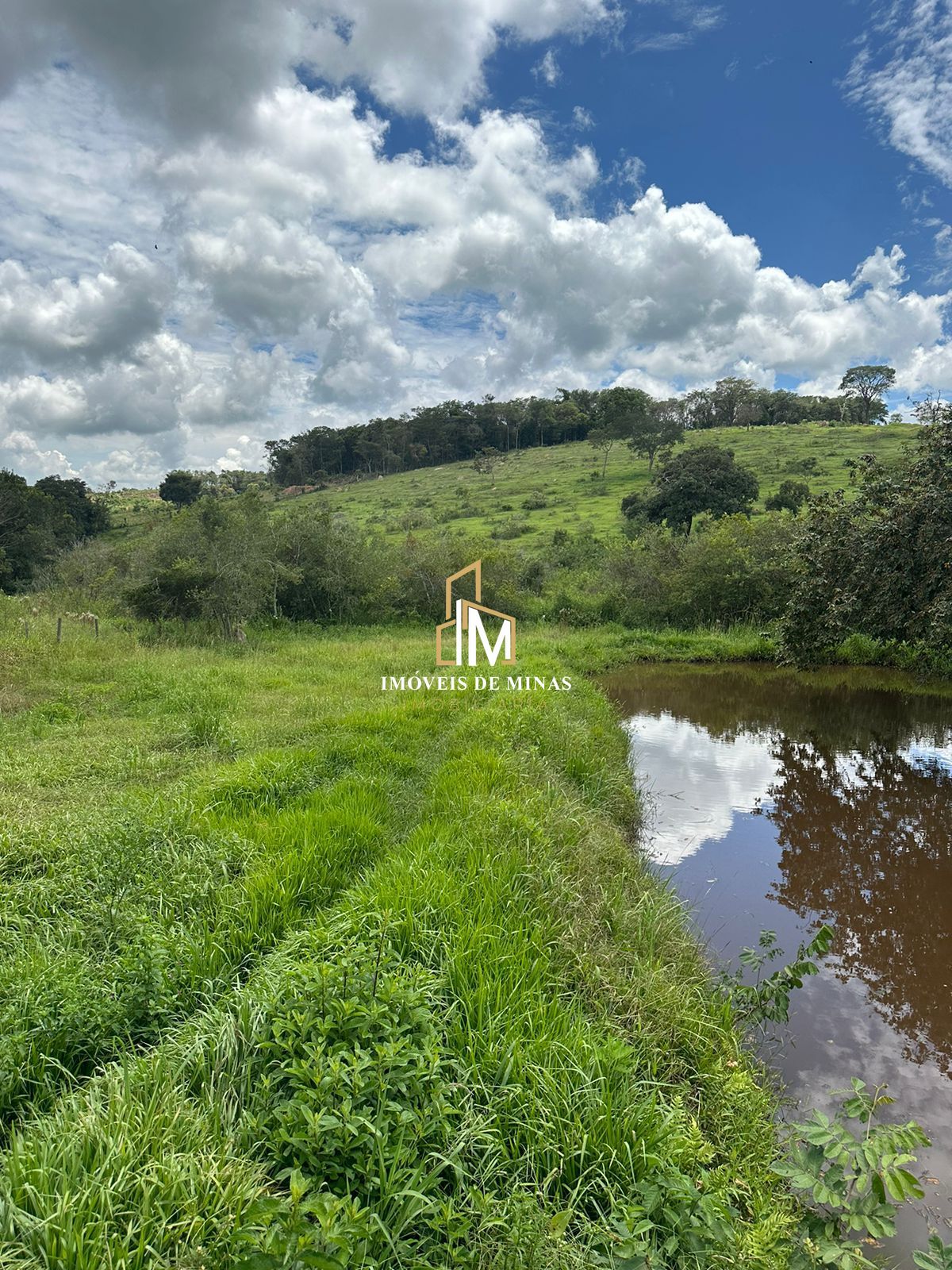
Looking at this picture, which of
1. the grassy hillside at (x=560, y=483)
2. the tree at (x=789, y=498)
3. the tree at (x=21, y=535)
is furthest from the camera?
the grassy hillside at (x=560, y=483)

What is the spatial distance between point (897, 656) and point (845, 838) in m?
10.5

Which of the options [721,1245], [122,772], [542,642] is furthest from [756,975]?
[542,642]

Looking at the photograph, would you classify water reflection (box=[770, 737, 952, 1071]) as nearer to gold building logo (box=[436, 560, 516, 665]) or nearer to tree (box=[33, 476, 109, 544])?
gold building logo (box=[436, 560, 516, 665])

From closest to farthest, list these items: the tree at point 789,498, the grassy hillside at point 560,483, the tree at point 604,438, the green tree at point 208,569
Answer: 1. the green tree at point 208,569
2. the tree at point 789,498
3. the grassy hillside at point 560,483
4. the tree at point 604,438

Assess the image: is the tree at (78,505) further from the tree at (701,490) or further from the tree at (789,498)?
the tree at (789,498)

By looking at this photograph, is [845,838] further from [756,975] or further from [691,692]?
[691,692]

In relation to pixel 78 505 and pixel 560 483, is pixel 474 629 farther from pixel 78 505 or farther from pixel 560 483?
pixel 78 505

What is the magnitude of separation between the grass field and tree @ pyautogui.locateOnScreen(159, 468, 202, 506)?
44.5 metres

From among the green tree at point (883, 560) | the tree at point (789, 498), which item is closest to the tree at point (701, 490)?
the tree at point (789, 498)

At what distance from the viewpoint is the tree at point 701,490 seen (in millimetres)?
26844

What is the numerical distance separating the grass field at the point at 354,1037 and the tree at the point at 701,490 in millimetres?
23654

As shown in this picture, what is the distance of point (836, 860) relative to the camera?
632cm

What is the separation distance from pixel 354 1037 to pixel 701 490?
90.8 ft


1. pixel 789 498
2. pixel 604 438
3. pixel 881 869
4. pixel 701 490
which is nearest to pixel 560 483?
pixel 604 438
